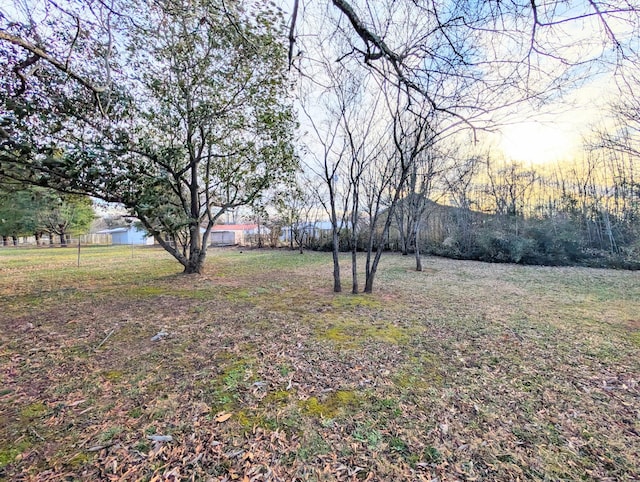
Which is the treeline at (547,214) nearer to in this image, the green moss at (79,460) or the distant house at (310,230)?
the distant house at (310,230)

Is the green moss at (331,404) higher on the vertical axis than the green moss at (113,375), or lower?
lower

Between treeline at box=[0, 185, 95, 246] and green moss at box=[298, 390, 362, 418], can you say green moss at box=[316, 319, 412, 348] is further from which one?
treeline at box=[0, 185, 95, 246]

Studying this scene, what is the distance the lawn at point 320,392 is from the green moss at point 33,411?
0.01 m

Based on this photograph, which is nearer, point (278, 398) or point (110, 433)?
point (110, 433)

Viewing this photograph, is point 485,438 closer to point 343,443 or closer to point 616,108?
point 343,443

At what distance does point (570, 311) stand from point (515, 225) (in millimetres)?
7116

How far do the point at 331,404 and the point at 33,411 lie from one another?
1903 millimetres

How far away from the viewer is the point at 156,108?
525 centimetres

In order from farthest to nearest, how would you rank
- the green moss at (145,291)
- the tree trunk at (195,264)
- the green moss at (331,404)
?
the tree trunk at (195,264) → the green moss at (145,291) → the green moss at (331,404)

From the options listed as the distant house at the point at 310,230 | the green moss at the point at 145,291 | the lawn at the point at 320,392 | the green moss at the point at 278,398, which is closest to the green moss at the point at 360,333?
the lawn at the point at 320,392

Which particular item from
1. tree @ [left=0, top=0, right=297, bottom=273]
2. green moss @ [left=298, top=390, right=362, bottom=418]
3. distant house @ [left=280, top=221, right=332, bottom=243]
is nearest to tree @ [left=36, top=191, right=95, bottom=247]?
distant house @ [left=280, top=221, right=332, bottom=243]

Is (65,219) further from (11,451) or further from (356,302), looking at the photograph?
(11,451)

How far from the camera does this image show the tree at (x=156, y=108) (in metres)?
3.71

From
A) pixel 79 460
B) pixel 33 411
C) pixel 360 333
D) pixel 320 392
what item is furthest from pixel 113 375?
pixel 360 333
